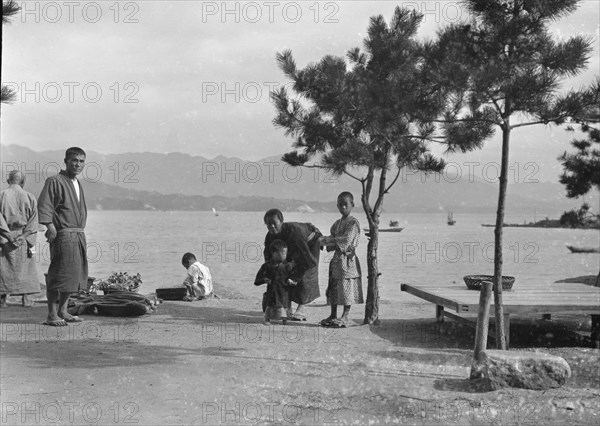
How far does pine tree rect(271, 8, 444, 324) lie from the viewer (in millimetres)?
7648

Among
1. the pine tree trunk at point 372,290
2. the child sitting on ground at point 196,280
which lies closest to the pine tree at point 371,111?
the pine tree trunk at point 372,290

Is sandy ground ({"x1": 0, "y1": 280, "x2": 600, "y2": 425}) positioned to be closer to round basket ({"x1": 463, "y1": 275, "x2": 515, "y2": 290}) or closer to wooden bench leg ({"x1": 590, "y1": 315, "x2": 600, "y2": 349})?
wooden bench leg ({"x1": 590, "y1": 315, "x2": 600, "y2": 349})

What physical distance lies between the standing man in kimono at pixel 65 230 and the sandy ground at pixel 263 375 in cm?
48

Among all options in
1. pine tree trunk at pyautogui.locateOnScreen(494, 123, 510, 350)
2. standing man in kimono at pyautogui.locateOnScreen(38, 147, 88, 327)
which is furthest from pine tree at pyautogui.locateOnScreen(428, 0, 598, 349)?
standing man in kimono at pyautogui.locateOnScreen(38, 147, 88, 327)

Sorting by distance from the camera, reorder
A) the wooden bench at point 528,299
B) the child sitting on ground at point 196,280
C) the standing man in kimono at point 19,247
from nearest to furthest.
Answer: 1. the wooden bench at point 528,299
2. the standing man in kimono at point 19,247
3. the child sitting on ground at point 196,280

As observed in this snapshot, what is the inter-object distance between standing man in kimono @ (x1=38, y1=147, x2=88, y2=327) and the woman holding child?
2.22 metres

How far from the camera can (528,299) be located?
827 centimetres

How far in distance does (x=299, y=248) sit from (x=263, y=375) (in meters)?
3.01

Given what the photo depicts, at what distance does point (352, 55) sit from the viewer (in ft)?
34.5

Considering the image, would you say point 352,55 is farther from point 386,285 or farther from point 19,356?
point 386,285

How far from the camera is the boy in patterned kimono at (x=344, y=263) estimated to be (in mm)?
9023

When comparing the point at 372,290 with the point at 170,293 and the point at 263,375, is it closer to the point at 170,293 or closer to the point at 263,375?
the point at 263,375

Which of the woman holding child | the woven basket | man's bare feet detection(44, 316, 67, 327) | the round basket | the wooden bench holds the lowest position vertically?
man's bare feet detection(44, 316, 67, 327)

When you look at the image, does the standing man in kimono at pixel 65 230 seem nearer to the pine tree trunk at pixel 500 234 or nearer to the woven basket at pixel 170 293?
the woven basket at pixel 170 293
